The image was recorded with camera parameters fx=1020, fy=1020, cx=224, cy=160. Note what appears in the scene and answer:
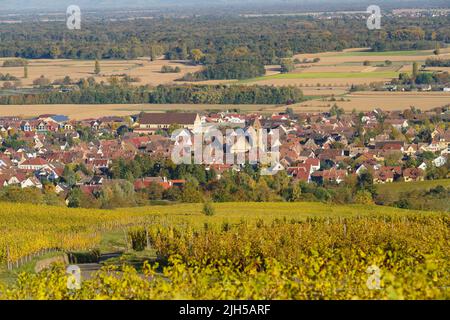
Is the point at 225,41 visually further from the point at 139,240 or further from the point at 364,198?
the point at 139,240

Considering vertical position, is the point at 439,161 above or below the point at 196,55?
above

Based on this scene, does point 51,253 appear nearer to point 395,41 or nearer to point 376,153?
point 376,153

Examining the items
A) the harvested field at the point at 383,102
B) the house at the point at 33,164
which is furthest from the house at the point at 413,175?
the harvested field at the point at 383,102

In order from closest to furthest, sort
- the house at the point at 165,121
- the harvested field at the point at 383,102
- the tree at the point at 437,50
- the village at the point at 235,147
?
the village at the point at 235,147 → the house at the point at 165,121 → the harvested field at the point at 383,102 → the tree at the point at 437,50

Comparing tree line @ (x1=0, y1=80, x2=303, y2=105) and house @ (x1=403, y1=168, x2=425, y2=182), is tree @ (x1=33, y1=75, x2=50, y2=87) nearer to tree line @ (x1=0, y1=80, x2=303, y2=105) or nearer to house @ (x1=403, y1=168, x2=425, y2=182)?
tree line @ (x1=0, y1=80, x2=303, y2=105)

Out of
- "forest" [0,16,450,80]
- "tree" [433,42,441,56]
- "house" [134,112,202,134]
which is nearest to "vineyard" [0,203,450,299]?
"house" [134,112,202,134]
